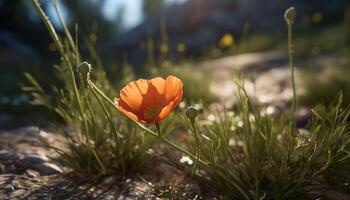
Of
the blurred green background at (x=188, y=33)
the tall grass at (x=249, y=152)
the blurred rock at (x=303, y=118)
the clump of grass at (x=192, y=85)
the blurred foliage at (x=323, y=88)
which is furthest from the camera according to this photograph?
the blurred green background at (x=188, y=33)

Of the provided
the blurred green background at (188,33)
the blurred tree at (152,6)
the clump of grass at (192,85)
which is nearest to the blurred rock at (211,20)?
the blurred green background at (188,33)

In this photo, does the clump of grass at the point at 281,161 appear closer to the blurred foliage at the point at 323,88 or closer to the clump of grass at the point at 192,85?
the blurred foliage at the point at 323,88

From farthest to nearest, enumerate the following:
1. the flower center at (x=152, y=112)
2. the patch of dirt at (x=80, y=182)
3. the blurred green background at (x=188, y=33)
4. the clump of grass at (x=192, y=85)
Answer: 1. the blurred green background at (x=188, y=33)
2. the clump of grass at (x=192, y=85)
3. the patch of dirt at (x=80, y=182)
4. the flower center at (x=152, y=112)

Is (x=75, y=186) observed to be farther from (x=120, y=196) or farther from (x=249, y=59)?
(x=249, y=59)

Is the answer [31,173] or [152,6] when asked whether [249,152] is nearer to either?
[31,173]

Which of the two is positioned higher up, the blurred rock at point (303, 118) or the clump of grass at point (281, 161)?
the blurred rock at point (303, 118)

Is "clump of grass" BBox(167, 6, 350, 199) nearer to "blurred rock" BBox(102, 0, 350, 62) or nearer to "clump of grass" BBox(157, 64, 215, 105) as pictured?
"clump of grass" BBox(157, 64, 215, 105)

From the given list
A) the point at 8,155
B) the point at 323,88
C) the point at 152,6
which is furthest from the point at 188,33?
the point at 8,155
